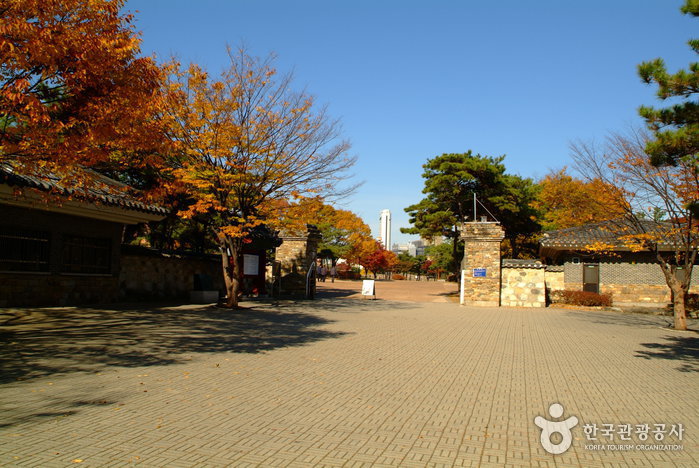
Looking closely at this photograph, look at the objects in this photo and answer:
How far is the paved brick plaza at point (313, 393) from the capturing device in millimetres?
4379

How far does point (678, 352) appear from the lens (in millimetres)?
11039

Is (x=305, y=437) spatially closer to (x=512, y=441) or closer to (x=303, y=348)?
(x=512, y=441)

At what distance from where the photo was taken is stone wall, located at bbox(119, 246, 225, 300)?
680 inches

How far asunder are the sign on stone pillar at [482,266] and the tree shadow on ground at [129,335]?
9571mm

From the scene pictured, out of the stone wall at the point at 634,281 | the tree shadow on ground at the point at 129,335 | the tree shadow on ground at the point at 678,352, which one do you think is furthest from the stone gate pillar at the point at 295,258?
the tree shadow on ground at the point at 678,352

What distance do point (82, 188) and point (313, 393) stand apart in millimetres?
7763

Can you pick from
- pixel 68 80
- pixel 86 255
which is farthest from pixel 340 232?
pixel 68 80

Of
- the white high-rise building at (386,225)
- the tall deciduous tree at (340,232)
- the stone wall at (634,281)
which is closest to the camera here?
the stone wall at (634,281)

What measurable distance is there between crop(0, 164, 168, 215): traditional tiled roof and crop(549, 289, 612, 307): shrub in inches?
726

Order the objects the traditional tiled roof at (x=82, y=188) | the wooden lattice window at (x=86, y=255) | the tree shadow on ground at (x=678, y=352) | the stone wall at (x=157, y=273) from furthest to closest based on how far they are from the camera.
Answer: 1. the stone wall at (x=157, y=273)
2. the wooden lattice window at (x=86, y=255)
3. the traditional tiled roof at (x=82, y=188)
4. the tree shadow on ground at (x=678, y=352)

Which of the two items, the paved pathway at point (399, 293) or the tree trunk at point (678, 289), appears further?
the paved pathway at point (399, 293)

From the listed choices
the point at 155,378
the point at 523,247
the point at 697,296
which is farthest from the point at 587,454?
the point at 523,247

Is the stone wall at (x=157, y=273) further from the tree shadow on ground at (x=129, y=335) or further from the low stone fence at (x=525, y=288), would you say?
the low stone fence at (x=525, y=288)

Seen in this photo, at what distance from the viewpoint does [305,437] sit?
4.74 metres
